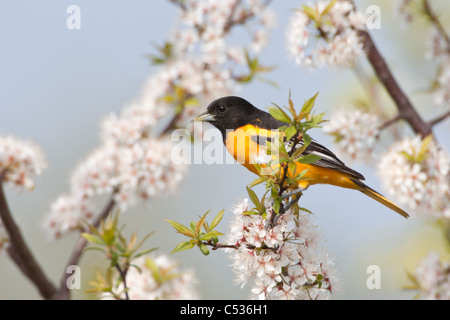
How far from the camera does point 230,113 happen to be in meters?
3.40

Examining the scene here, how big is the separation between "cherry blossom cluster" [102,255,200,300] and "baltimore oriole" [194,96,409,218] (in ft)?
2.66

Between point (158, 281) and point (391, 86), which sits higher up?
point (391, 86)

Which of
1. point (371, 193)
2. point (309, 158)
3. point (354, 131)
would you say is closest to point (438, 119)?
point (354, 131)

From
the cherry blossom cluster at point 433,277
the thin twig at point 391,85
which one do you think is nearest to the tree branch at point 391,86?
the thin twig at point 391,85

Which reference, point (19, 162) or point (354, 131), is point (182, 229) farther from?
point (354, 131)

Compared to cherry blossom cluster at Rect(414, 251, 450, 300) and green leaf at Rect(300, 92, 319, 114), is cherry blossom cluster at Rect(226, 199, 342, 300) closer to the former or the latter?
green leaf at Rect(300, 92, 319, 114)

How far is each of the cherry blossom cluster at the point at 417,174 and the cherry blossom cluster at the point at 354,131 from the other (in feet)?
1.01

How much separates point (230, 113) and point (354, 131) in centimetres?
105

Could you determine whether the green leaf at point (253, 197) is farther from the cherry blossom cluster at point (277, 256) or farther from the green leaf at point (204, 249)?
the green leaf at point (204, 249)

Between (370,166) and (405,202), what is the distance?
583 millimetres

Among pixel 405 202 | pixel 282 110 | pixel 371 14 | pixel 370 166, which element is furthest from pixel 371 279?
pixel 371 14

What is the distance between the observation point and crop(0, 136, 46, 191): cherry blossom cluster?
336cm

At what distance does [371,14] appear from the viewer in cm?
370

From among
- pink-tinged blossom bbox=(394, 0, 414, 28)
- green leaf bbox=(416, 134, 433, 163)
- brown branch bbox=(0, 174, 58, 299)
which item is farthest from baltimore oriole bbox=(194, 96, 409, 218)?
pink-tinged blossom bbox=(394, 0, 414, 28)
